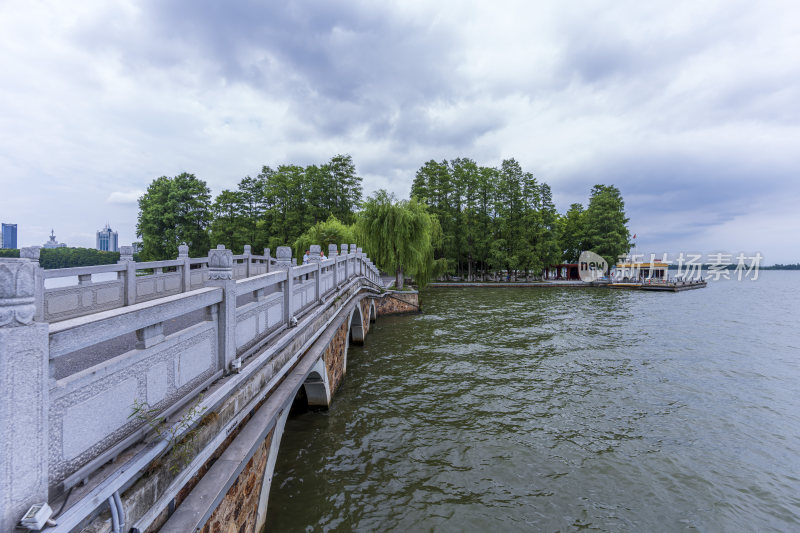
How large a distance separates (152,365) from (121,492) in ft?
2.76

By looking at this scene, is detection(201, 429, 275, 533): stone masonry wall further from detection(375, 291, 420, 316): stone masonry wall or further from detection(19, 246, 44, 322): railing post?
detection(375, 291, 420, 316): stone masonry wall

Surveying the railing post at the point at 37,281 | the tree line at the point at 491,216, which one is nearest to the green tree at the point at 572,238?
the tree line at the point at 491,216

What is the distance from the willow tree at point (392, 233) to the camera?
938 inches

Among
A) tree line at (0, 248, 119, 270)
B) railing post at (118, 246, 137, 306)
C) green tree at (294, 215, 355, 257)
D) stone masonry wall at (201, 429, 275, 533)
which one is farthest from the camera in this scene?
green tree at (294, 215, 355, 257)

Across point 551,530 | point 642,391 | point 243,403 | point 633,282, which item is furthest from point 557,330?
point 633,282

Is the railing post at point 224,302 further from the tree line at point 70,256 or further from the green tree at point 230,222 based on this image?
the green tree at point 230,222

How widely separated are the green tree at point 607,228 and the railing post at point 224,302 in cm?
5143

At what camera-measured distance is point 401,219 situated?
23.7 meters

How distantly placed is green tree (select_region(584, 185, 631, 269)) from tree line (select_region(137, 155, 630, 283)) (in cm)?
15

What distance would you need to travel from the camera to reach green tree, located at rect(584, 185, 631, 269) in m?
46.1

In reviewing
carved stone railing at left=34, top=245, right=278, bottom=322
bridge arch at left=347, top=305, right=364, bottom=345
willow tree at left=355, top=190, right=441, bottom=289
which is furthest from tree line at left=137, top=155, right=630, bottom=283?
carved stone railing at left=34, top=245, right=278, bottom=322

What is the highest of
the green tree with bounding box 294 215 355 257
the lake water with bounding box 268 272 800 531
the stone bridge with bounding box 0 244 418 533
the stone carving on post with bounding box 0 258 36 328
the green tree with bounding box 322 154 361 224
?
the green tree with bounding box 322 154 361 224

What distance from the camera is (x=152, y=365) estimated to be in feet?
8.76

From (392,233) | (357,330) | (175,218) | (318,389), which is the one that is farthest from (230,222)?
(318,389)
